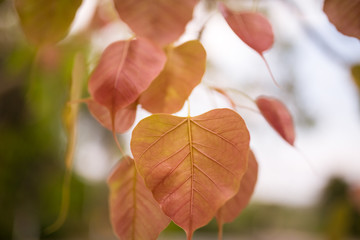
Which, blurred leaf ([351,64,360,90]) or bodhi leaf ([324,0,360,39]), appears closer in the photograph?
bodhi leaf ([324,0,360,39])

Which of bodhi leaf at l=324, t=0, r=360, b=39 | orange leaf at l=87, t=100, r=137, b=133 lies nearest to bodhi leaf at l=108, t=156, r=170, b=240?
orange leaf at l=87, t=100, r=137, b=133

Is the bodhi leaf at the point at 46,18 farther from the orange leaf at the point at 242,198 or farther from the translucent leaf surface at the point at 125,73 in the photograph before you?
the orange leaf at the point at 242,198

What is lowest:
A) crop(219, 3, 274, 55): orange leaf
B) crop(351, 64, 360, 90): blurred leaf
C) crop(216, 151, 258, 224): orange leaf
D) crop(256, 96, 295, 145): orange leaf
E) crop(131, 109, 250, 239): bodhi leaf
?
crop(216, 151, 258, 224): orange leaf

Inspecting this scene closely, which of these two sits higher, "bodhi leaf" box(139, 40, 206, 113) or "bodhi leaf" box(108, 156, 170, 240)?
"bodhi leaf" box(139, 40, 206, 113)

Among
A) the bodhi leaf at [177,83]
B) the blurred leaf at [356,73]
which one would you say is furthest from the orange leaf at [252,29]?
the blurred leaf at [356,73]

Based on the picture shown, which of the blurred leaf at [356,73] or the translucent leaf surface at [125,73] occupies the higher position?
the translucent leaf surface at [125,73]

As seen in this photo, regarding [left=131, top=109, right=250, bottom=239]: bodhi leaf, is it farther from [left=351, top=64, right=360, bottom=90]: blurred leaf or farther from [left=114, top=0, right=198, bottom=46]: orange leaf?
[left=351, top=64, right=360, bottom=90]: blurred leaf
